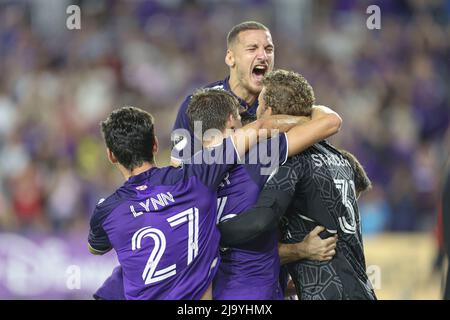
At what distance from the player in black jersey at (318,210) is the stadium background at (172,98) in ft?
12.5

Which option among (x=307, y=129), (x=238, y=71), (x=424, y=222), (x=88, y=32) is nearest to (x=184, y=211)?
(x=307, y=129)

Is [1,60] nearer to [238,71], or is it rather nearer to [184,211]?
[238,71]

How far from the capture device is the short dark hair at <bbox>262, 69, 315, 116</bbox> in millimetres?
4145

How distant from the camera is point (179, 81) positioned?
32.7 ft

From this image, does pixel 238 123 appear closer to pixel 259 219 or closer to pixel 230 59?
pixel 259 219

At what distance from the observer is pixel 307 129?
161 inches

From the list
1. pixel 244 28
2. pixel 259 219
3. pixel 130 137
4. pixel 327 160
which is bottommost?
pixel 259 219

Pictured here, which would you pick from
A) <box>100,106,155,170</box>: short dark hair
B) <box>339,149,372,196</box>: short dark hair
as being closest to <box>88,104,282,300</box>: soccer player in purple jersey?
Result: <box>100,106,155,170</box>: short dark hair

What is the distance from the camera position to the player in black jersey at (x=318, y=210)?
409 cm

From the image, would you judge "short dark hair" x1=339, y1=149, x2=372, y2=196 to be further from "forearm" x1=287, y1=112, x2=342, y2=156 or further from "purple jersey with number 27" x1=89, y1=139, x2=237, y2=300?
"purple jersey with number 27" x1=89, y1=139, x2=237, y2=300

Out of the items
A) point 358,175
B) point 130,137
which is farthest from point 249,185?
point 358,175

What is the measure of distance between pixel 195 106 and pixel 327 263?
1.04 meters

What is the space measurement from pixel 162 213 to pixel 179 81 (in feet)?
20.0

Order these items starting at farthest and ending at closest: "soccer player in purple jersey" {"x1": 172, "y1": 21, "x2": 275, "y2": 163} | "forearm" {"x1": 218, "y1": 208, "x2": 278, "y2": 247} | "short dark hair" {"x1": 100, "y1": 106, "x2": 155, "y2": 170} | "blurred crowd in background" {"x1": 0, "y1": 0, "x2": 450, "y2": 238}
Answer: "blurred crowd in background" {"x1": 0, "y1": 0, "x2": 450, "y2": 238} < "soccer player in purple jersey" {"x1": 172, "y1": 21, "x2": 275, "y2": 163} < "short dark hair" {"x1": 100, "y1": 106, "x2": 155, "y2": 170} < "forearm" {"x1": 218, "y1": 208, "x2": 278, "y2": 247}
